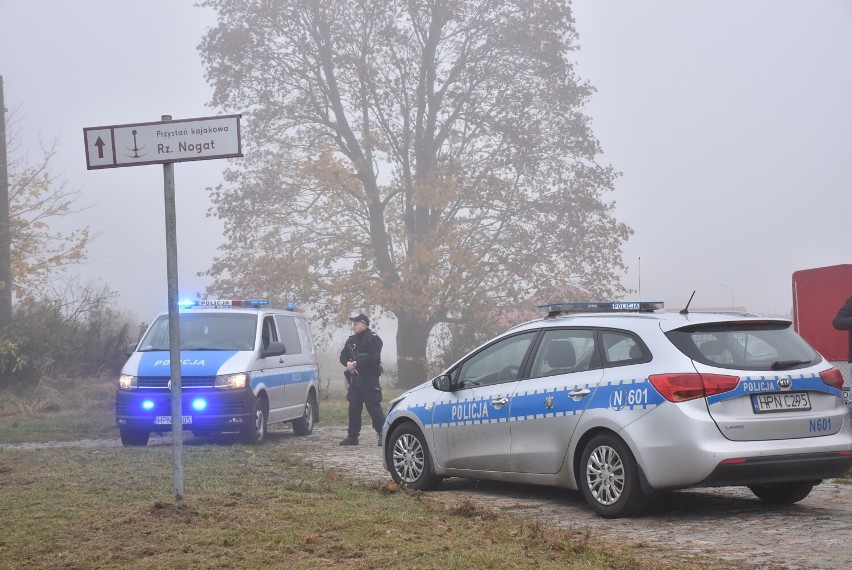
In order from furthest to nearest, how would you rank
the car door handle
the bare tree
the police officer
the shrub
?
the bare tree < the shrub < the police officer < the car door handle

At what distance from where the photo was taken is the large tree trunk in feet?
110

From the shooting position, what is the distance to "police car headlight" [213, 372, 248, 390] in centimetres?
1514

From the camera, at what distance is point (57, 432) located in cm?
1805

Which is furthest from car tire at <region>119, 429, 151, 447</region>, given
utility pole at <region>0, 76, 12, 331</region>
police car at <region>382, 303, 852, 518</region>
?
utility pole at <region>0, 76, 12, 331</region>

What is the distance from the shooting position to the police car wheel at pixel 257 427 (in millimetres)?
15219

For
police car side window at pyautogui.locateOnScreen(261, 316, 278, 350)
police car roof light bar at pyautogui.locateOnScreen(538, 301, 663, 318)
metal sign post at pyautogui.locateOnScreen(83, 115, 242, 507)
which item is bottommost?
police car roof light bar at pyautogui.locateOnScreen(538, 301, 663, 318)

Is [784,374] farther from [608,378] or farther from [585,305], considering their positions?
[585,305]

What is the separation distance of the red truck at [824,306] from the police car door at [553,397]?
23.4 ft

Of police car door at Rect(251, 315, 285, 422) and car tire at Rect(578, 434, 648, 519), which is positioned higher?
police car door at Rect(251, 315, 285, 422)

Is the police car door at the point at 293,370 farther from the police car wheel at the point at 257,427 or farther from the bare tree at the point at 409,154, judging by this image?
the bare tree at the point at 409,154

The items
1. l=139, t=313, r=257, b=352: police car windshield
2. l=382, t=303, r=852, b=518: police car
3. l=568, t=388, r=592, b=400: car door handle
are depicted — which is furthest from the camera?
l=139, t=313, r=257, b=352: police car windshield

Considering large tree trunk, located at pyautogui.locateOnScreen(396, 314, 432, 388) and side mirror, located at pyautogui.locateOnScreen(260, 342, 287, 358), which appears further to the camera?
large tree trunk, located at pyautogui.locateOnScreen(396, 314, 432, 388)

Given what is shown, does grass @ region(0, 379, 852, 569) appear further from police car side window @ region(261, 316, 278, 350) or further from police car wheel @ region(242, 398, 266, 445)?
police car side window @ region(261, 316, 278, 350)

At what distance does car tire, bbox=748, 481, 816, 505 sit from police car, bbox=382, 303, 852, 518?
0.01 meters
